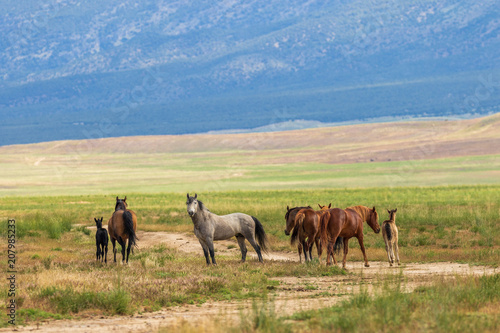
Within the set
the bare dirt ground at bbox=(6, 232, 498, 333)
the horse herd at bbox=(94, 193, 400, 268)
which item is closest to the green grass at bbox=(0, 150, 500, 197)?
the horse herd at bbox=(94, 193, 400, 268)

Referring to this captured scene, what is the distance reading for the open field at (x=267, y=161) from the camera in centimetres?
8981

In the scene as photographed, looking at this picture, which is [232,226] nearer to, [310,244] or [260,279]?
[310,244]

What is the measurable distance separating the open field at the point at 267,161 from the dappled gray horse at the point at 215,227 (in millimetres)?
60379

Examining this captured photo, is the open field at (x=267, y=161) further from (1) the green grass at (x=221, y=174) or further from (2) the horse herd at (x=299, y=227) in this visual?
(2) the horse herd at (x=299, y=227)

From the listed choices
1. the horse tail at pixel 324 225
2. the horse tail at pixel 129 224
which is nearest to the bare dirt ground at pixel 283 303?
the horse tail at pixel 324 225

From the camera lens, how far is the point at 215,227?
724 inches

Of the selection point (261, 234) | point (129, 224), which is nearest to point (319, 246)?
point (261, 234)

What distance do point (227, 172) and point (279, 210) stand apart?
7868cm

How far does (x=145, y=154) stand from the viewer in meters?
155

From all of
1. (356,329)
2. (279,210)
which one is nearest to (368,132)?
(279,210)

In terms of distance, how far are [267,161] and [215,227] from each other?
11232 cm

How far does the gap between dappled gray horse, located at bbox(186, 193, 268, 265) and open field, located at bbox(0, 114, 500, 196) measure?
6038 cm

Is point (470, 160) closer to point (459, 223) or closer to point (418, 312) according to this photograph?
point (459, 223)

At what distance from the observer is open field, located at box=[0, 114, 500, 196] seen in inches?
3536
